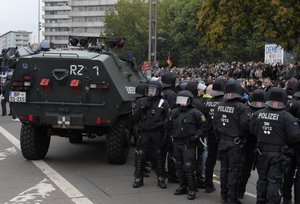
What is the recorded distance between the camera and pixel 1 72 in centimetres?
2508

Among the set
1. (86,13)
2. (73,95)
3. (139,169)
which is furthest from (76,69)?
(86,13)

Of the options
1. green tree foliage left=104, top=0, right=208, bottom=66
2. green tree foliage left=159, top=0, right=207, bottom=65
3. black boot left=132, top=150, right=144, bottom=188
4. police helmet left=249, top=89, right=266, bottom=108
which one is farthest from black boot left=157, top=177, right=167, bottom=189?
green tree foliage left=159, top=0, right=207, bottom=65

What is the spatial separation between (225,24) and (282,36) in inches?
107

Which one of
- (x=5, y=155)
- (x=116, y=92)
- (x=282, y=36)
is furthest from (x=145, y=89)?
(x=282, y=36)

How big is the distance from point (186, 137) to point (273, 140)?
1.49 meters

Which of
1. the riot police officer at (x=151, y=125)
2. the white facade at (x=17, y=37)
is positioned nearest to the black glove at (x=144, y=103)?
the riot police officer at (x=151, y=125)

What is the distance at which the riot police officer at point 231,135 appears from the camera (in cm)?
704

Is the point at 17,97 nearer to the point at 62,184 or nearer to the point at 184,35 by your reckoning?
the point at 62,184

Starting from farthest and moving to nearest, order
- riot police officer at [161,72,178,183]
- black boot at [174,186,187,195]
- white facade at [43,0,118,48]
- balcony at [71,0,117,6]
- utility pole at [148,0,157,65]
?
1. white facade at [43,0,118,48]
2. balcony at [71,0,117,6]
3. utility pole at [148,0,157,65]
4. riot police officer at [161,72,178,183]
5. black boot at [174,186,187,195]

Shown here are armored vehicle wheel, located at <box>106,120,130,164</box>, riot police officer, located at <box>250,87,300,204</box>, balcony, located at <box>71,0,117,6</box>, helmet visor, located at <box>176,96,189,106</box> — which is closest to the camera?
riot police officer, located at <box>250,87,300,204</box>

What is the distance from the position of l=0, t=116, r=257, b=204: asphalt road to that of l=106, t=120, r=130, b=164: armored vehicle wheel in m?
0.21

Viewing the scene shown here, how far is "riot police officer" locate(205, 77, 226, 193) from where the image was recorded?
7840 millimetres

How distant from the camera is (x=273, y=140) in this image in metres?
6.50

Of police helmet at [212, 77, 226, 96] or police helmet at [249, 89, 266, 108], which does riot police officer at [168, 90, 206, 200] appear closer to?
police helmet at [212, 77, 226, 96]
